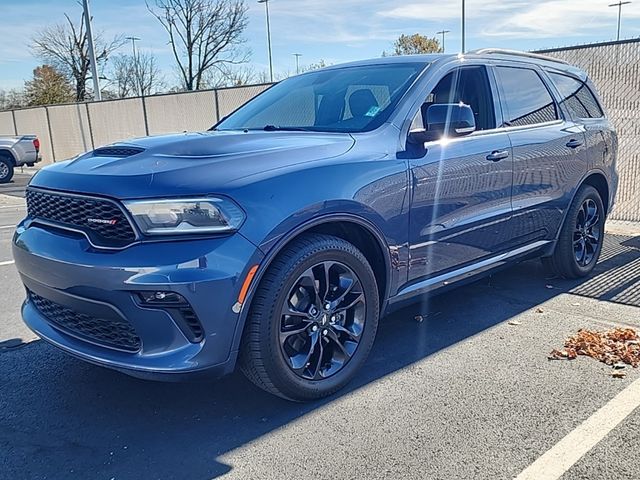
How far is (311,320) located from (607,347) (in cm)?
203

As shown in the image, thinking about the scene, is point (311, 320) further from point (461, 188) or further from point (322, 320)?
point (461, 188)

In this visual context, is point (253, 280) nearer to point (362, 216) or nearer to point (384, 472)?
point (362, 216)

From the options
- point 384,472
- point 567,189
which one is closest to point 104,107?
point 567,189

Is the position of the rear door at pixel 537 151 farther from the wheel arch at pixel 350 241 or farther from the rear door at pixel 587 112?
the wheel arch at pixel 350 241

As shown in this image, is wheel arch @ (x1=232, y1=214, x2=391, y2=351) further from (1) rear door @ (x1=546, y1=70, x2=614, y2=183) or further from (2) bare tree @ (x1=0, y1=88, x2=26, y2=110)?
(2) bare tree @ (x1=0, y1=88, x2=26, y2=110)

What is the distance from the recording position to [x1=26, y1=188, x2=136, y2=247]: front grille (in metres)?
2.62

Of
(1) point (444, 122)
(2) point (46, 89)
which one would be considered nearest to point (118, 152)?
(1) point (444, 122)

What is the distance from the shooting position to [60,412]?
10.1 ft

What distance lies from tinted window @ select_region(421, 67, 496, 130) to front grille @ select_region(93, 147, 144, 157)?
1.99m

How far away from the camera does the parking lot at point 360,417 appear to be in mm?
2566

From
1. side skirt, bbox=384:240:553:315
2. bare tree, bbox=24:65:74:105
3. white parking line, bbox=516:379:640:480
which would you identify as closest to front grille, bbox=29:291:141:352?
side skirt, bbox=384:240:553:315

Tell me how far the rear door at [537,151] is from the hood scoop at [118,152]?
2594 millimetres

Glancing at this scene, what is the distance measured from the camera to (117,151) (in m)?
3.13

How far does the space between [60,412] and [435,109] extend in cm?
269
